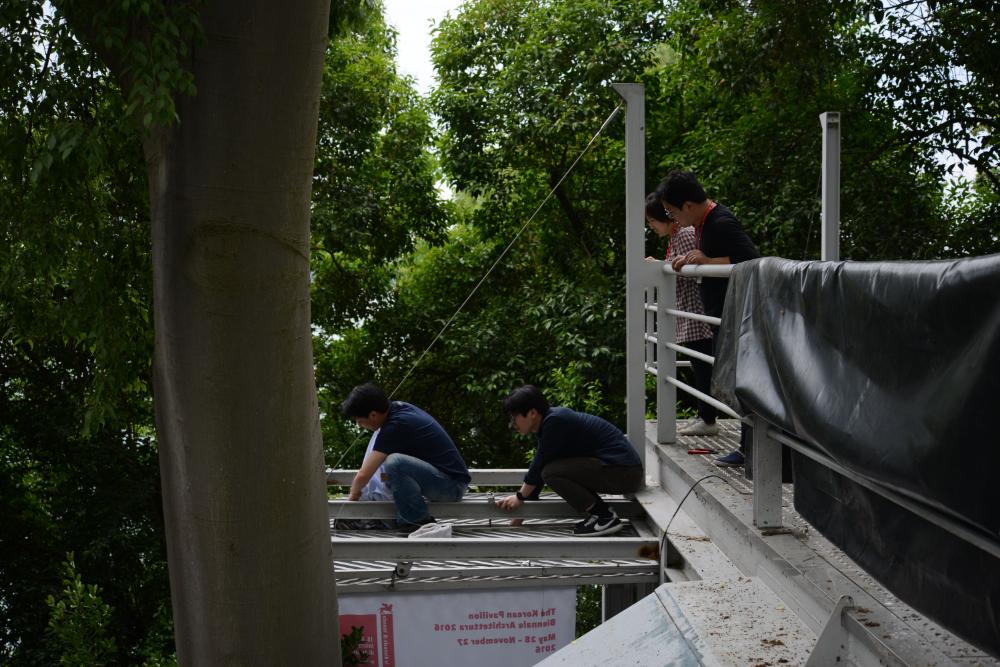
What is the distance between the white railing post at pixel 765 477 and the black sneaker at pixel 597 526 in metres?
1.78

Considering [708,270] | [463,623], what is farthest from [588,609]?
[708,270]

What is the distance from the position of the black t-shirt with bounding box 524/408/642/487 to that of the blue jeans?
0.62 meters

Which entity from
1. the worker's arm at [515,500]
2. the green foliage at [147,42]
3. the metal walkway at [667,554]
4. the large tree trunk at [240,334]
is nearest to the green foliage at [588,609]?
the metal walkway at [667,554]

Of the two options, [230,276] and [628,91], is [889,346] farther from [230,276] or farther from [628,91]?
[628,91]

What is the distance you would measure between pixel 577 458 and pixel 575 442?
0.10 m

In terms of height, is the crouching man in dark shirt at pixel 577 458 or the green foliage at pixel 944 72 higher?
the green foliage at pixel 944 72

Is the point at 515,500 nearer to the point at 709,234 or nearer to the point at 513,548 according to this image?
the point at 513,548

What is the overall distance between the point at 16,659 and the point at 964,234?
38.6 ft

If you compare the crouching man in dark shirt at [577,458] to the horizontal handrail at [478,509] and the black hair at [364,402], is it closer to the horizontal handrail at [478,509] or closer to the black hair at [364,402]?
the horizontal handrail at [478,509]

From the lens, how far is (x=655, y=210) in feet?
19.9

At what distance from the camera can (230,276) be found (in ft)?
12.7

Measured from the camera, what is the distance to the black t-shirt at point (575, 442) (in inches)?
235

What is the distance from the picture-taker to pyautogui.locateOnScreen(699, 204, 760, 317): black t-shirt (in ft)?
17.6

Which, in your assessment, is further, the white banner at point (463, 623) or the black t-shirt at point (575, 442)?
the black t-shirt at point (575, 442)
